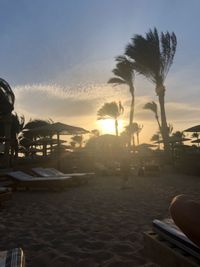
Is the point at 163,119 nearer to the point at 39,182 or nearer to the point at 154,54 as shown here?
the point at 154,54

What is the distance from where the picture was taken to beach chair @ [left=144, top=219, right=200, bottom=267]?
227cm

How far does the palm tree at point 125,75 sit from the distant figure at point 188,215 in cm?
2686

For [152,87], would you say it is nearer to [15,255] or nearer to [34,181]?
[34,181]

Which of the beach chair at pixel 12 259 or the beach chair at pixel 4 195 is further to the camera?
the beach chair at pixel 4 195

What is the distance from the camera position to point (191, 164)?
54.9ft

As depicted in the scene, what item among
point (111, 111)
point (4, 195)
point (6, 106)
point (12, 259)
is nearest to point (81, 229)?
point (12, 259)

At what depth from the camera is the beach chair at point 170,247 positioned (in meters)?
2.27

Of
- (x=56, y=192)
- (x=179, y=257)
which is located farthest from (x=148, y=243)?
(x=56, y=192)

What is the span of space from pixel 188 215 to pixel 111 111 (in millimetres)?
42668

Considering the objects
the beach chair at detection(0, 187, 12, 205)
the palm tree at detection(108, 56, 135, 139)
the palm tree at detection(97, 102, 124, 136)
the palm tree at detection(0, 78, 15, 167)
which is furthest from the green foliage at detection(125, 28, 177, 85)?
the palm tree at detection(97, 102, 124, 136)

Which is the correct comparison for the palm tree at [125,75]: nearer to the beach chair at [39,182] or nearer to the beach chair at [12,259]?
the beach chair at [39,182]

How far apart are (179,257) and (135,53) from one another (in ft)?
77.5

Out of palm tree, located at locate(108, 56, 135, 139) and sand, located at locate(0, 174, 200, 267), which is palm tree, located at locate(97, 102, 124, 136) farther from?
sand, located at locate(0, 174, 200, 267)

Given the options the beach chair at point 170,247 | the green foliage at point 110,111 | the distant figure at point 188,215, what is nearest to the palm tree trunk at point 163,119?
the beach chair at point 170,247
